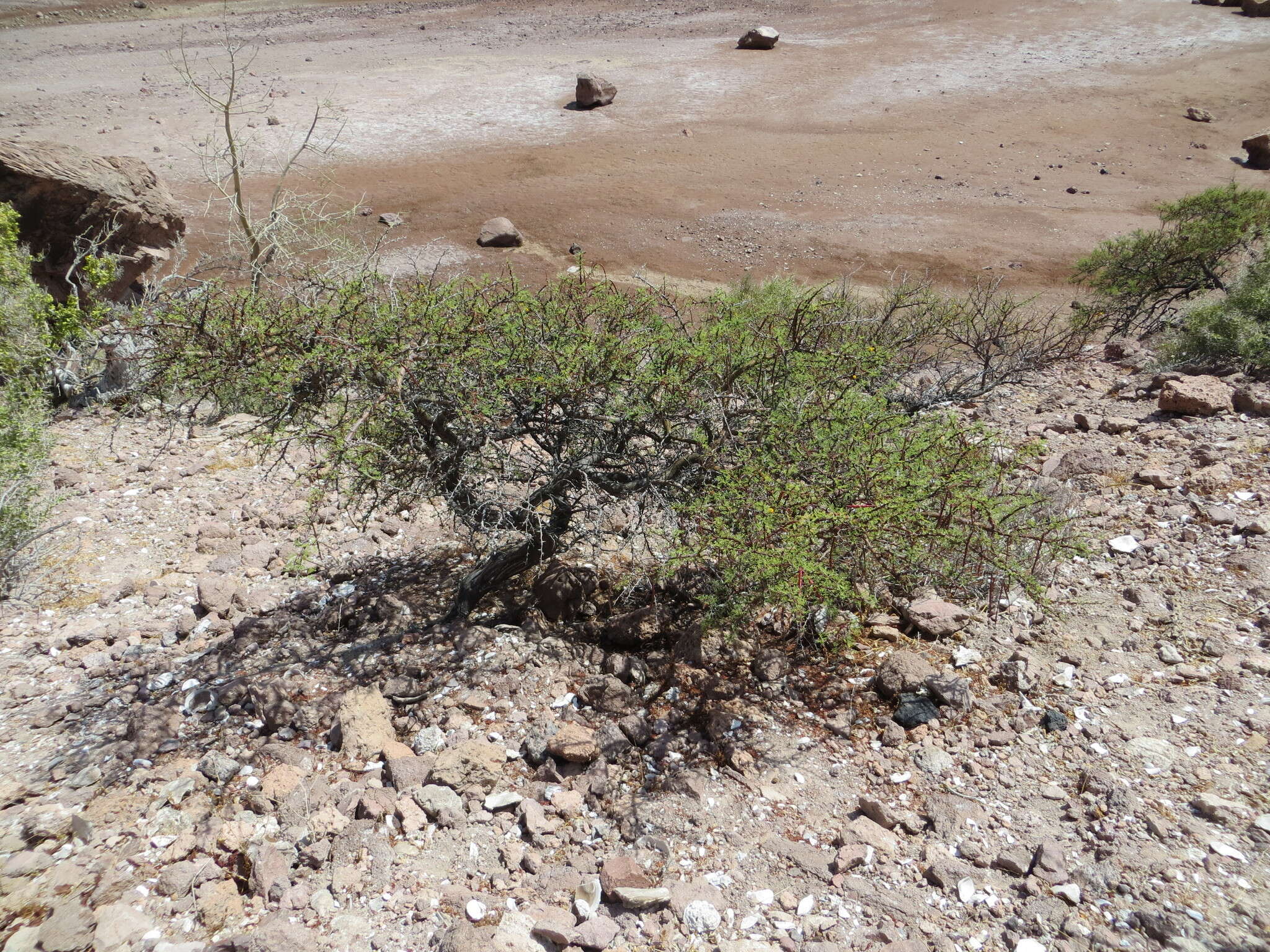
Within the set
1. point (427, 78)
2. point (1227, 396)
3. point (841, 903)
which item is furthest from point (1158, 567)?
point (427, 78)

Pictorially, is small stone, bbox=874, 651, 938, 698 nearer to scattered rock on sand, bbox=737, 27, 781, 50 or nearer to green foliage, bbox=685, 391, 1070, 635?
green foliage, bbox=685, 391, 1070, 635

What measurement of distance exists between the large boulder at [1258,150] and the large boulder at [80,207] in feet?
72.4

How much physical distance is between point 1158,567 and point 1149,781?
1947mm

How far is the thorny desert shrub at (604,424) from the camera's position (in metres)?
4.29

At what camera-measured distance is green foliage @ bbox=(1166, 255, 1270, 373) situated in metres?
7.45

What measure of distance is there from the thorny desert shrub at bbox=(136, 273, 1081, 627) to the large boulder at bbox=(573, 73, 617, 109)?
18.2m

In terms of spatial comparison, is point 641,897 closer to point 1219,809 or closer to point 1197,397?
point 1219,809

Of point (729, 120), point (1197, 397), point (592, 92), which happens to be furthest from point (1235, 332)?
point (592, 92)

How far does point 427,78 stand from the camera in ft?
77.4

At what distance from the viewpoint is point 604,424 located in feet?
15.8

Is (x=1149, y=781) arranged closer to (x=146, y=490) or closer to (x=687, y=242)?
(x=146, y=490)

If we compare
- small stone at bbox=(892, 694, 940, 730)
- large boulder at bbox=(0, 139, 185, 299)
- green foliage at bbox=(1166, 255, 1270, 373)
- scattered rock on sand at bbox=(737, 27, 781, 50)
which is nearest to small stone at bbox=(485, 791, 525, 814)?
small stone at bbox=(892, 694, 940, 730)

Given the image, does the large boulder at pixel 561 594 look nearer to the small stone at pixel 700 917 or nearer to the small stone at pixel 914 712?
the small stone at pixel 914 712

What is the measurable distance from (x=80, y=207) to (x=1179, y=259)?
14.2 metres
